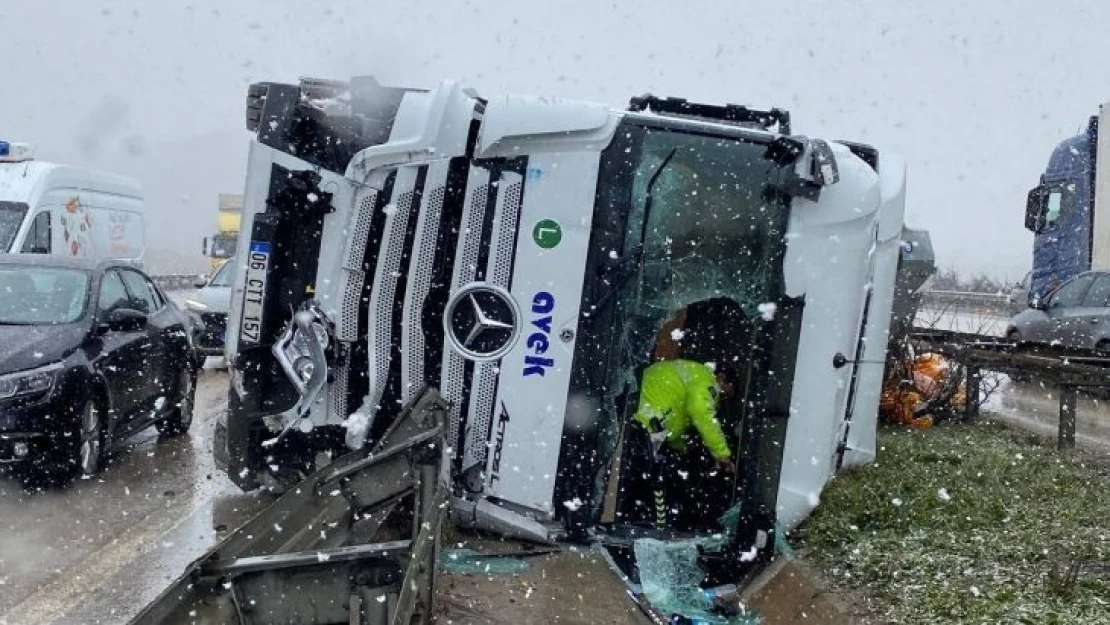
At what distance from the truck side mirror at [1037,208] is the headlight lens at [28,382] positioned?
1476 centimetres

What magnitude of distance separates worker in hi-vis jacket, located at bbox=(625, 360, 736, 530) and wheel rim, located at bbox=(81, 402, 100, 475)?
3.92m

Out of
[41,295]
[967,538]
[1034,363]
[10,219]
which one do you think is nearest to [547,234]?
[967,538]

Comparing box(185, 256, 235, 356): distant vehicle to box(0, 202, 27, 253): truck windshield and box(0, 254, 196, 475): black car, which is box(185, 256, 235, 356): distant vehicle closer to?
box(0, 202, 27, 253): truck windshield

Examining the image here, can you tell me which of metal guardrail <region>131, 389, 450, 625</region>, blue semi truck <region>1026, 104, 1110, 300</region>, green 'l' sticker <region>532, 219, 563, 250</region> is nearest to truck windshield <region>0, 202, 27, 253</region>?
green 'l' sticker <region>532, 219, 563, 250</region>

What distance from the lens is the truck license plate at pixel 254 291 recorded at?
532 centimetres

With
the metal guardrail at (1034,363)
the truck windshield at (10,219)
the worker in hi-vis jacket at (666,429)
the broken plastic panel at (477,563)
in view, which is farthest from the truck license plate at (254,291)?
the truck windshield at (10,219)

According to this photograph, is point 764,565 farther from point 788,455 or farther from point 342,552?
point 342,552

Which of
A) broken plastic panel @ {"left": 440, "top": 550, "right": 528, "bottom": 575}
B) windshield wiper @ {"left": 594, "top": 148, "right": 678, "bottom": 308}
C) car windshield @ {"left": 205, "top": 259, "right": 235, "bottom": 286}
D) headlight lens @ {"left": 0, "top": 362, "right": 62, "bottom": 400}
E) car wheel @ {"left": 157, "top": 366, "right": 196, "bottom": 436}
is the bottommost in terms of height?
car wheel @ {"left": 157, "top": 366, "right": 196, "bottom": 436}

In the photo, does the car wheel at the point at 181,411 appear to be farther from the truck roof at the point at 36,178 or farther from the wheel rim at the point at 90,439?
the truck roof at the point at 36,178

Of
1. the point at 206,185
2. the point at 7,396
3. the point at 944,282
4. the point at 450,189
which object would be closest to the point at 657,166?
the point at 450,189

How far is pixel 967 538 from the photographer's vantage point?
534cm

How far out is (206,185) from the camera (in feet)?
368

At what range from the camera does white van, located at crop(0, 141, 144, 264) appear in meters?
13.4

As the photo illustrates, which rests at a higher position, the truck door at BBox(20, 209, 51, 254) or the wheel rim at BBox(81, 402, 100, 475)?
the truck door at BBox(20, 209, 51, 254)
